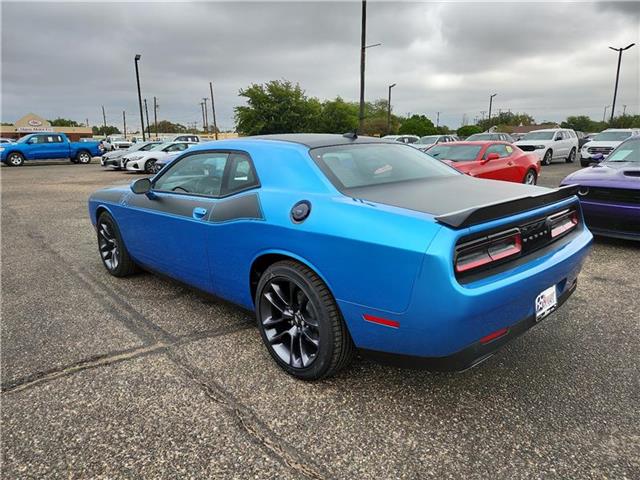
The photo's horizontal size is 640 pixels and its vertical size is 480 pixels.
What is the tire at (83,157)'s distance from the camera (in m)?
26.0

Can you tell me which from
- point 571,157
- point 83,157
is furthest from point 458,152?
point 83,157

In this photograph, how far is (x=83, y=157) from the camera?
26188mm

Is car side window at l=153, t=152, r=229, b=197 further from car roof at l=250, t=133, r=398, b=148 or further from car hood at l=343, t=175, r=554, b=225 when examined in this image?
car hood at l=343, t=175, r=554, b=225

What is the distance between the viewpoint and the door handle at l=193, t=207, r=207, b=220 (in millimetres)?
3180

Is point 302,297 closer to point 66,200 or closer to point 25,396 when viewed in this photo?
point 25,396

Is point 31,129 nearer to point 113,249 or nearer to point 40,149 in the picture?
point 40,149

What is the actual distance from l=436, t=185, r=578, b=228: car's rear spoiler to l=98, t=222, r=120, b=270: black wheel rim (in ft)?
11.7

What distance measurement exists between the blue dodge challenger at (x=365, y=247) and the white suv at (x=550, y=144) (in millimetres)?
17513

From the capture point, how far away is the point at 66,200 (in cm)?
1082

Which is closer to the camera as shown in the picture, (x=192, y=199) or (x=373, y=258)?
(x=373, y=258)

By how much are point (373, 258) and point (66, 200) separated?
35.3 ft

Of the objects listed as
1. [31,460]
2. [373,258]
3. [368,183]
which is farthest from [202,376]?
[368,183]

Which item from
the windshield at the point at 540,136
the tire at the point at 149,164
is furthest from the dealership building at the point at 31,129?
the windshield at the point at 540,136

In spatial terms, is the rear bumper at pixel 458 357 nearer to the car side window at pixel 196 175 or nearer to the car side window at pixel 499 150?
the car side window at pixel 196 175
